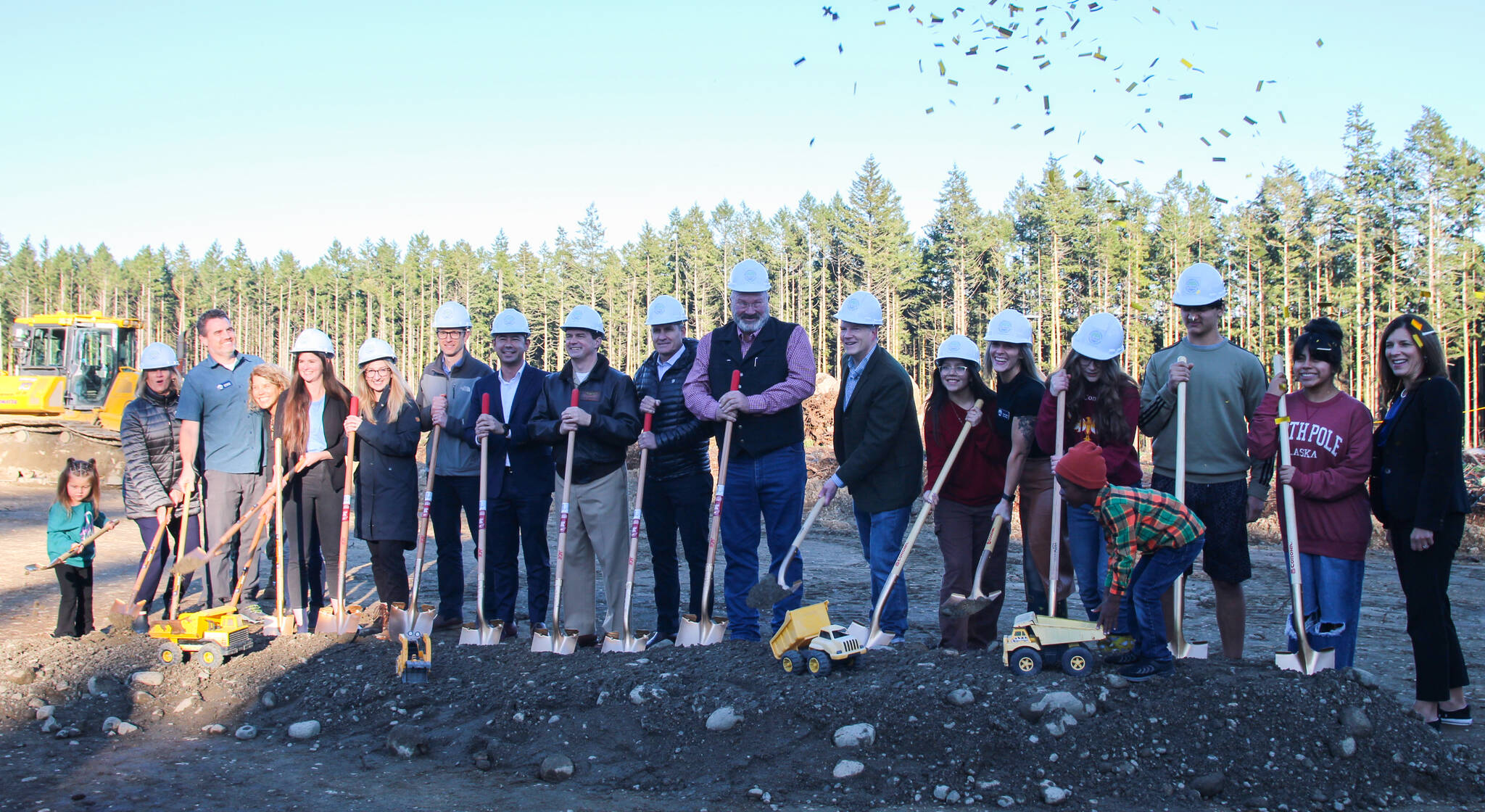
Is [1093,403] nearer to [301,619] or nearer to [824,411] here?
[301,619]

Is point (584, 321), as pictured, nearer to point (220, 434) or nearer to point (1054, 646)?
point (220, 434)

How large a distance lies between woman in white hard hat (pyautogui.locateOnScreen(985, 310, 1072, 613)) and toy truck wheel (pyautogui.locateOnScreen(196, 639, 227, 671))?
4.97 m

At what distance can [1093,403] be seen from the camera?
5500 mm

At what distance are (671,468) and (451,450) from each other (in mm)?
1857

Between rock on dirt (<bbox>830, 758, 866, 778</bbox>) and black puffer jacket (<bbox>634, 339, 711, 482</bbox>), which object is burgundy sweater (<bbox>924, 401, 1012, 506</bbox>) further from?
rock on dirt (<bbox>830, 758, 866, 778</bbox>)

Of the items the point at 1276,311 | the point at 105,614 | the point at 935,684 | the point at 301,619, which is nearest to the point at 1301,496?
the point at 935,684

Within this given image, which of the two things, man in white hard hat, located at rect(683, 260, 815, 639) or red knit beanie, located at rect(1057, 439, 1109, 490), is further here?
man in white hard hat, located at rect(683, 260, 815, 639)

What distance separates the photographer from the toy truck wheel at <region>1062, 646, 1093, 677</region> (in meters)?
4.63

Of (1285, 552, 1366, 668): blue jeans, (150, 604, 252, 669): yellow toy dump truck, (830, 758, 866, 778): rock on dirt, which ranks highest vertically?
(1285, 552, 1366, 668): blue jeans

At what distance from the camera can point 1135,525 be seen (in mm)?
4484

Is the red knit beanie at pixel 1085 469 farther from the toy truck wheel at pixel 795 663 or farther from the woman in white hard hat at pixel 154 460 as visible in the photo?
the woman in white hard hat at pixel 154 460

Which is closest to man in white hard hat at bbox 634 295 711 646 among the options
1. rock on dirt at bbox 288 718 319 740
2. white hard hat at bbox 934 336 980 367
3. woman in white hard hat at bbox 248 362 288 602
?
white hard hat at bbox 934 336 980 367

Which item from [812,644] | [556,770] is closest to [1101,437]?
[812,644]

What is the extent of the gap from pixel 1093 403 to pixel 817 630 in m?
2.06
